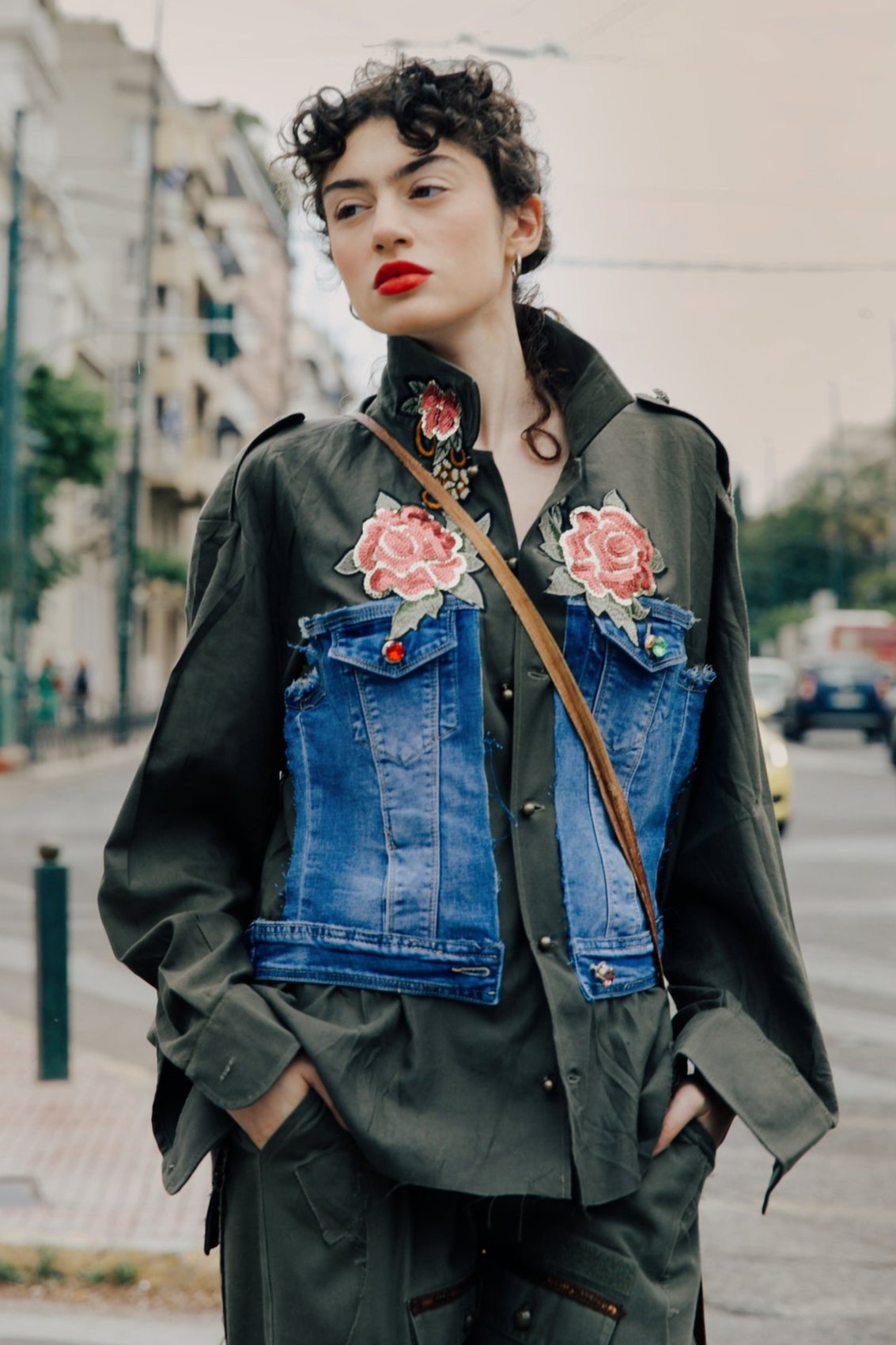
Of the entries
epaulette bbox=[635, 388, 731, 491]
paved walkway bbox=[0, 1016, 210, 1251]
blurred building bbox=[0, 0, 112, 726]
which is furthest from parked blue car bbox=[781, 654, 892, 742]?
epaulette bbox=[635, 388, 731, 491]

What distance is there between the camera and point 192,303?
56719 mm

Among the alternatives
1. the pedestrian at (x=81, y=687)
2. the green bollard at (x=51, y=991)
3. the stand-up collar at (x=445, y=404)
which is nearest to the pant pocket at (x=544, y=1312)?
the stand-up collar at (x=445, y=404)

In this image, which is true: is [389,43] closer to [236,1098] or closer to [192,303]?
[236,1098]

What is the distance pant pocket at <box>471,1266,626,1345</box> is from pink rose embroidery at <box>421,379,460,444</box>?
3.10 feet

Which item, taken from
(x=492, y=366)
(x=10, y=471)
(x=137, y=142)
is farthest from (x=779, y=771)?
(x=137, y=142)

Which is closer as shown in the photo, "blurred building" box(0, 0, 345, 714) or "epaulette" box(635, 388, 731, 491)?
"epaulette" box(635, 388, 731, 491)

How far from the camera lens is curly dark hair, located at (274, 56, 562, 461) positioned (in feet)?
6.89

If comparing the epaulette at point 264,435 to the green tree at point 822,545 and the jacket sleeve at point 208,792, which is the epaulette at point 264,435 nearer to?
the jacket sleeve at point 208,792

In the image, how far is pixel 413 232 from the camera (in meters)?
2.09

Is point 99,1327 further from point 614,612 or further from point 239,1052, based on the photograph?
point 614,612

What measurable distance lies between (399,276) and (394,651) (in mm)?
452

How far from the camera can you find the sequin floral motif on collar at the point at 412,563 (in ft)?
6.61

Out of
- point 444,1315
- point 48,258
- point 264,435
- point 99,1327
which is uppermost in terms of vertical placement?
point 48,258

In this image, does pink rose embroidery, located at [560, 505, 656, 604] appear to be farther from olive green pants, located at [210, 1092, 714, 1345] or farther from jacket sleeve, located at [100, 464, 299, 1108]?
olive green pants, located at [210, 1092, 714, 1345]
